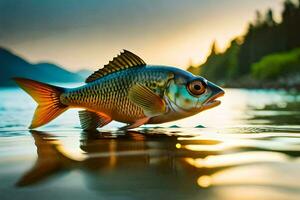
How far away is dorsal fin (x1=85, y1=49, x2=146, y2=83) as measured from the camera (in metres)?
5.17

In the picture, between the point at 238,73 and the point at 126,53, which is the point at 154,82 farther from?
the point at 238,73

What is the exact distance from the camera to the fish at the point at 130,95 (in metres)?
4.77

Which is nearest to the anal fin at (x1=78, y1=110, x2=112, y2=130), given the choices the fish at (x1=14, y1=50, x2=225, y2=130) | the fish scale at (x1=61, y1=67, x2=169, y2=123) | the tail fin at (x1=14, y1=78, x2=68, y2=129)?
the fish at (x1=14, y1=50, x2=225, y2=130)

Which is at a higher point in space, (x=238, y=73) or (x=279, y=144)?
(x=238, y=73)

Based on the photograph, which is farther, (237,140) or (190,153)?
(237,140)

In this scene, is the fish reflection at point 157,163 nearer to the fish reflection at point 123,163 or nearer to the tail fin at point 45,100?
the fish reflection at point 123,163

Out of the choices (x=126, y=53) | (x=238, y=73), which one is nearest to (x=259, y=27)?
(x=238, y=73)

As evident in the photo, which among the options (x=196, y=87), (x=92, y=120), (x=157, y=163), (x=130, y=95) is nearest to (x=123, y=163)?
(x=157, y=163)

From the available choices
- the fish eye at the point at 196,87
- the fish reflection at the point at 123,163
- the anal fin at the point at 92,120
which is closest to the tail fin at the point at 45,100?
the anal fin at the point at 92,120

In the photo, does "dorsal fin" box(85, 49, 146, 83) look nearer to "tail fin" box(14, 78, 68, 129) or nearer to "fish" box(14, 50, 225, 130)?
"fish" box(14, 50, 225, 130)

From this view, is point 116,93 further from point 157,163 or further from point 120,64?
point 157,163

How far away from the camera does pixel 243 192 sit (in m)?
2.16

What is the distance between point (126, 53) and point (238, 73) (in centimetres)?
13413

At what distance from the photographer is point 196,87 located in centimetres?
482
